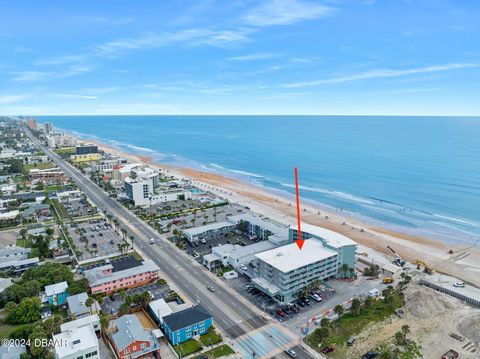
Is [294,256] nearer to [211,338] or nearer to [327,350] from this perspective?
[327,350]

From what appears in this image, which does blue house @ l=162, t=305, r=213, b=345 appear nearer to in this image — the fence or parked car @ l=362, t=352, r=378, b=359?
parked car @ l=362, t=352, r=378, b=359

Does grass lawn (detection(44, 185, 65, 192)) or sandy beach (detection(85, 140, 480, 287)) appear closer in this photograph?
sandy beach (detection(85, 140, 480, 287))

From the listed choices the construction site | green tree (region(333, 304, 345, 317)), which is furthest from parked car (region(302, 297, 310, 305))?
the construction site

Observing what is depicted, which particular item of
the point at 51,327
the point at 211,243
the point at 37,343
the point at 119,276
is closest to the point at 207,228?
the point at 211,243

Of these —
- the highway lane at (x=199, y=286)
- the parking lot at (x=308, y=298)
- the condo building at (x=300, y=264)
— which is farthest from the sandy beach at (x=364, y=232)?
the highway lane at (x=199, y=286)

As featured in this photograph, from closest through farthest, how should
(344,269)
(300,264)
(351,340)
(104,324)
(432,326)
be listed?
(351,340), (104,324), (432,326), (300,264), (344,269)

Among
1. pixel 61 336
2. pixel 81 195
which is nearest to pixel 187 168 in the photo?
pixel 81 195
